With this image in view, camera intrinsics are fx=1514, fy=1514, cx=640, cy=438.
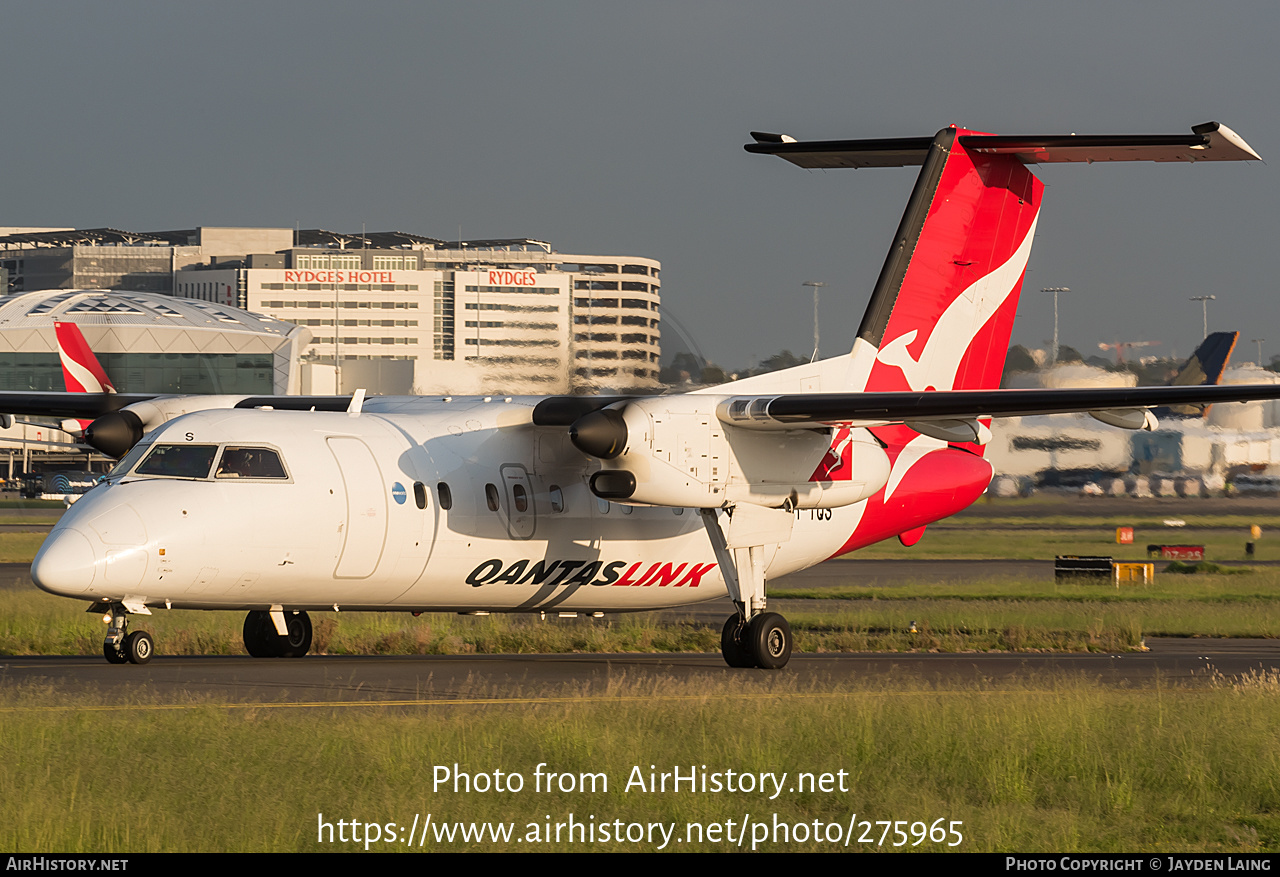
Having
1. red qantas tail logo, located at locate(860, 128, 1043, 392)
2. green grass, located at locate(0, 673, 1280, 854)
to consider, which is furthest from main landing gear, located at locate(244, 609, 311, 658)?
red qantas tail logo, located at locate(860, 128, 1043, 392)

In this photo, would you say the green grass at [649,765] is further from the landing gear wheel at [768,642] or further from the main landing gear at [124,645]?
the landing gear wheel at [768,642]

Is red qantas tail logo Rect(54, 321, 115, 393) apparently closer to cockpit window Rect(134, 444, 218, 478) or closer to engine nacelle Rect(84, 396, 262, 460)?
engine nacelle Rect(84, 396, 262, 460)

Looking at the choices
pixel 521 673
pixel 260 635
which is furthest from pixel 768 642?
pixel 260 635

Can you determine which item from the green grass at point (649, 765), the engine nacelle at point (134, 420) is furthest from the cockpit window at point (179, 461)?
the engine nacelle at point (134, 420)

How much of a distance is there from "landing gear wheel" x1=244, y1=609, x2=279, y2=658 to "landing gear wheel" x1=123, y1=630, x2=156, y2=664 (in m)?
2.38

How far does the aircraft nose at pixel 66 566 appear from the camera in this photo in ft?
47.1

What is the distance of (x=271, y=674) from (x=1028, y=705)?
→ 829 centimetres

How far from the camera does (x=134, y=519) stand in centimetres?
1505

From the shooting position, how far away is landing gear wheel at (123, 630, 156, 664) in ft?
54.0

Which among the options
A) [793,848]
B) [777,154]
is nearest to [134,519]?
[793,848]

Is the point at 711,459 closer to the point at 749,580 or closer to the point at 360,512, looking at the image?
the point at 749,580

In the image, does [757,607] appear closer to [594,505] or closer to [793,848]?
[594,505]

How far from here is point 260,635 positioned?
62.5 feet

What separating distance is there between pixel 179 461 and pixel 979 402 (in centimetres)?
879
